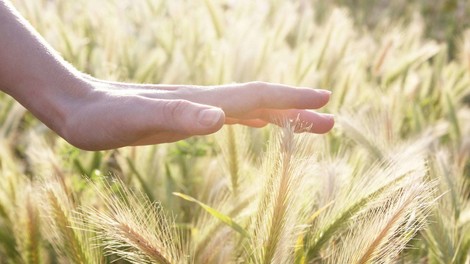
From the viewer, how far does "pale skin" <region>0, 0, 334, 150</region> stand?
0.92m

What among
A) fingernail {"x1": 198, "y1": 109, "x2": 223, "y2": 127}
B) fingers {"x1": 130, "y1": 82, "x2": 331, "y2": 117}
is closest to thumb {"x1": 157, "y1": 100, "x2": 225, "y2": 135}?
fingernail {"x1": 198, "y1": 109, "x2": 223, "y2": 127}

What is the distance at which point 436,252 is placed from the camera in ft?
3.78

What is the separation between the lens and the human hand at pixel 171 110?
0.89m

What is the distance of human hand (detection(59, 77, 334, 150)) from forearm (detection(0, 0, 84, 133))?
0.03 metres

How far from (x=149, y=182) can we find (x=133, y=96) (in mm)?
520

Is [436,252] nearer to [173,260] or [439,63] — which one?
[173,260]

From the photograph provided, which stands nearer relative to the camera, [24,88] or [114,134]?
[114,134]

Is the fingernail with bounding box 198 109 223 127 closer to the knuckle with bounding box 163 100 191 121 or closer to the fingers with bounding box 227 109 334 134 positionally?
the knuckle with bounding box 163 100 191 121

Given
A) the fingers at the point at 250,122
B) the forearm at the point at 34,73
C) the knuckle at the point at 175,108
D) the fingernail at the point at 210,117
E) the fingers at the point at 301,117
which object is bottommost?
the fingernail at the point at 210,117

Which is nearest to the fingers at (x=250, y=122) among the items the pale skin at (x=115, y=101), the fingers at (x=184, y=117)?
the pale skin at (x=115, y=101)

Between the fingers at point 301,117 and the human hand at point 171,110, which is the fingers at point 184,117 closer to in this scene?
the human hand at point 171,110

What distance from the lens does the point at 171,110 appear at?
2.92 ft

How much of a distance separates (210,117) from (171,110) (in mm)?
63

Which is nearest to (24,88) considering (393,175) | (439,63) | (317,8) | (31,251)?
(31,251)
